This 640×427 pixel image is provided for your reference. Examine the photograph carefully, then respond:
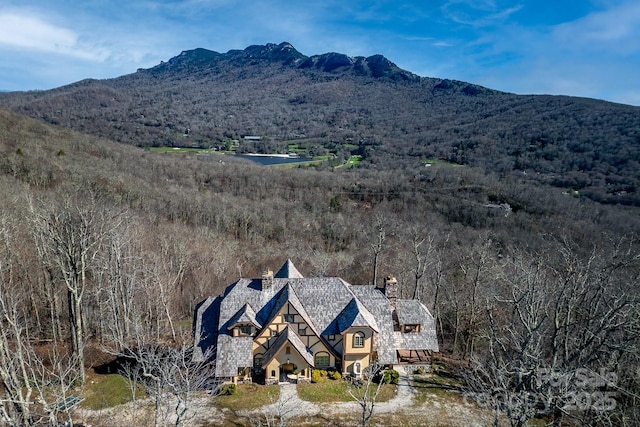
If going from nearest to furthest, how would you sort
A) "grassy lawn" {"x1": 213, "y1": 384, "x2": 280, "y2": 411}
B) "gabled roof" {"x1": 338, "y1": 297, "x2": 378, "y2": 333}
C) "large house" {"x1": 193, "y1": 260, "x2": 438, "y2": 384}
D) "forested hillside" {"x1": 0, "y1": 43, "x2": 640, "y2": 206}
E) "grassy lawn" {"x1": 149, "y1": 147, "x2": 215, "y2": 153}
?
"grassy lawn" {"x1": 213, "y1": 384, "x2": 280, "y2": 411}, "large house" {"x1": 193, "y1": 260, "x2": 438, "y2": 384}, "gabled roof" {"x1": 338, "y1": 297, "x2": 378, "y2": 333}, "forested hillside" {"x1": 0, "y1": 43, "x2": 640, "y2": 206}, "grassy lawn" {"x1": 149, "y1": 147, "x2": 215, "y2": 153}

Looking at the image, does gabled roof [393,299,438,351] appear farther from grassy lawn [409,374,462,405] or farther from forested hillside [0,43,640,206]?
forested hillside [0,43,640,206]

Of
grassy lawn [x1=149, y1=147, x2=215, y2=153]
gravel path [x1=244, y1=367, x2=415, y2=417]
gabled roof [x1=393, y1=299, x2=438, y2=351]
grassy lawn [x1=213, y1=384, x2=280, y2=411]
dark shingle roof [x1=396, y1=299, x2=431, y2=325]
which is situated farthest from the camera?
grassy lawn [x1=149, y1=147, x2=215, y2=153]

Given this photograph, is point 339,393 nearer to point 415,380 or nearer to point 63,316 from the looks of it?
point 415,380

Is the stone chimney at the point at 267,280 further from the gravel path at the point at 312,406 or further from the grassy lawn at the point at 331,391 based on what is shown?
the grassy lawn at the point at 331,391

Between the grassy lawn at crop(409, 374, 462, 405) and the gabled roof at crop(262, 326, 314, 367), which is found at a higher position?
the gabled roof at crop(262, 326, 314, 367)

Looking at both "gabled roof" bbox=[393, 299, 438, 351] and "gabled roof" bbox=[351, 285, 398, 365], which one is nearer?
"gabled roof" bbox=[351, 285, 398, 365]

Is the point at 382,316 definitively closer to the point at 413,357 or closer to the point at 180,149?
the point at 413,357

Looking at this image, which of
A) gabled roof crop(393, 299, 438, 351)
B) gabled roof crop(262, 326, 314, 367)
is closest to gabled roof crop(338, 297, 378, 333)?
gabled roof crop(393, 299, 438, 351)

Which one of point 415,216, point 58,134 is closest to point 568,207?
point 415,216
